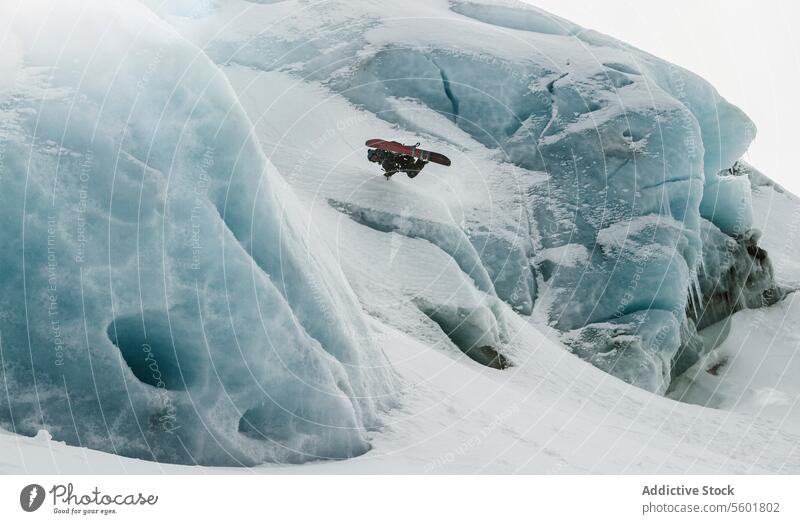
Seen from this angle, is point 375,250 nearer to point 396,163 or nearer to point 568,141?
point 396,163

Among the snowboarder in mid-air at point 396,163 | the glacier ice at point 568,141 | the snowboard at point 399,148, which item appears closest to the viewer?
the snowboard at point 399,148

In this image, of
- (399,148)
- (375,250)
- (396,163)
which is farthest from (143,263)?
Answer: (396,163)

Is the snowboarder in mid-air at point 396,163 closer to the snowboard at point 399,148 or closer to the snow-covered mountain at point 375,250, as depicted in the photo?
the snowboard at point 399,148

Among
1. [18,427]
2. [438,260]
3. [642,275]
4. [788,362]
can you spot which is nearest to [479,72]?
[642,275]

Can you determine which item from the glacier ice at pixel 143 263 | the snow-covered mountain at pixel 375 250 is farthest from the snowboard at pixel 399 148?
the glacier ice at pixel 143 263
